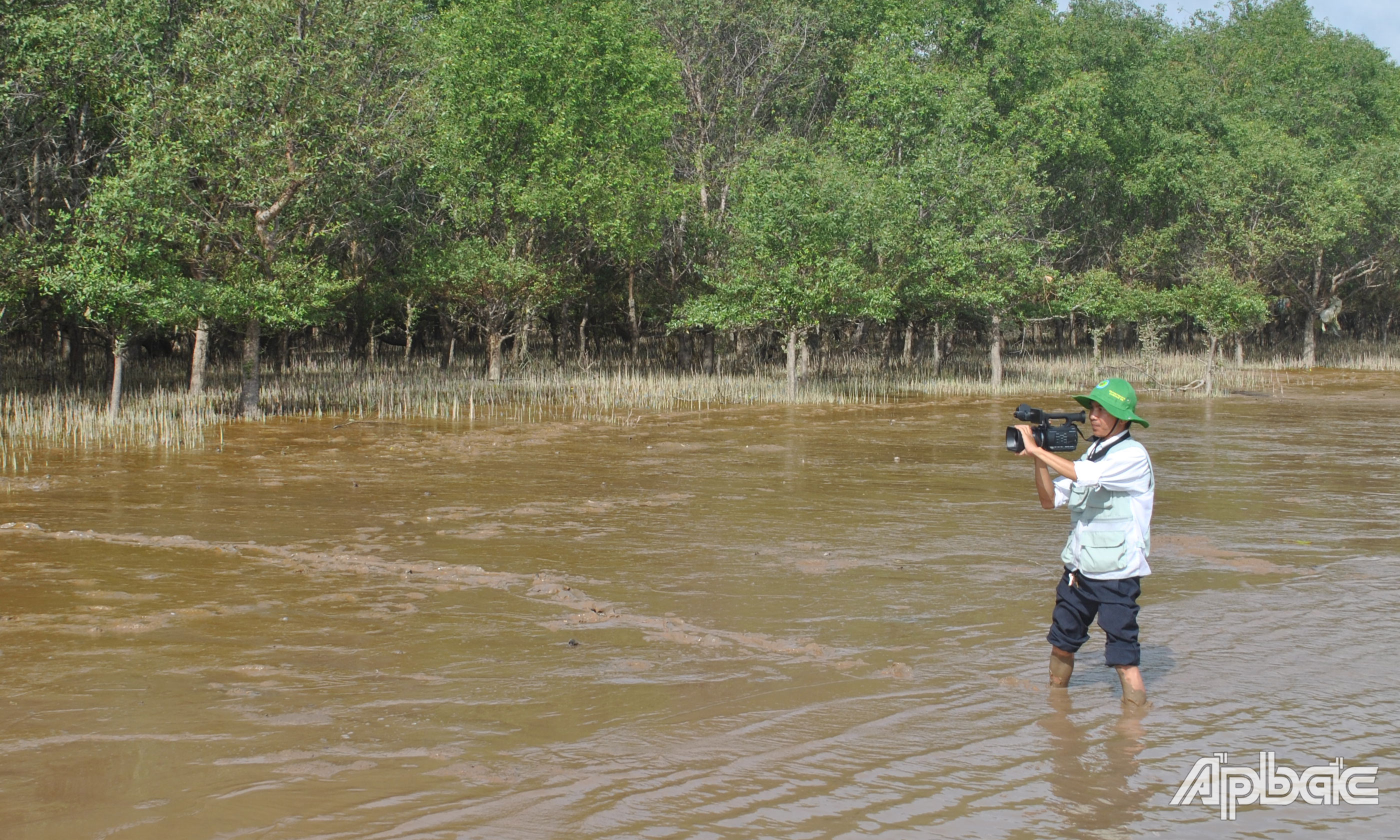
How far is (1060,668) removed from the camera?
20.7ft

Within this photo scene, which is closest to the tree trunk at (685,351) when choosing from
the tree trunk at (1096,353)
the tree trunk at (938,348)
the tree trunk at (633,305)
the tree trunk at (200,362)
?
the tree trunk at (633,305)

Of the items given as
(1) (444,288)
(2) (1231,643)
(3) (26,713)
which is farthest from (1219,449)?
(1) (444,288)

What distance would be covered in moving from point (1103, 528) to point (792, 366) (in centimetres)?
2047

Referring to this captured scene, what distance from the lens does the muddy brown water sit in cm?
496

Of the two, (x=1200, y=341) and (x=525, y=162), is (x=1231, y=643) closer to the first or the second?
(x=525, y=162)

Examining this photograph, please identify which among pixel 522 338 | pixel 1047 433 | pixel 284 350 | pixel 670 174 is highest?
pixel 670 174

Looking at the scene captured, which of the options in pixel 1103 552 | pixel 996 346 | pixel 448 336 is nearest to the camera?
pixel 1103 552

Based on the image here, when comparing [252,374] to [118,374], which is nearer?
[118,374]

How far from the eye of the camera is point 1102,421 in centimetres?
583

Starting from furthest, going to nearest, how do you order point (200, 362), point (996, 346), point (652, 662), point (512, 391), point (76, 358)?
point (996, 346) → point (512, 391) → point (76, 358) → point (200, 362) → point (652, 662)

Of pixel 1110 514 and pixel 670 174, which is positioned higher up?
pixel 670 174

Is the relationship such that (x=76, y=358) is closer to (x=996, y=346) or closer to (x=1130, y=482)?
Answer: (x=996, y=346)

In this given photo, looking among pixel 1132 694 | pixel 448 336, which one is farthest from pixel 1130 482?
pixel 448 336

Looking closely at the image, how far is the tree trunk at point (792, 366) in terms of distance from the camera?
25.9 metres
